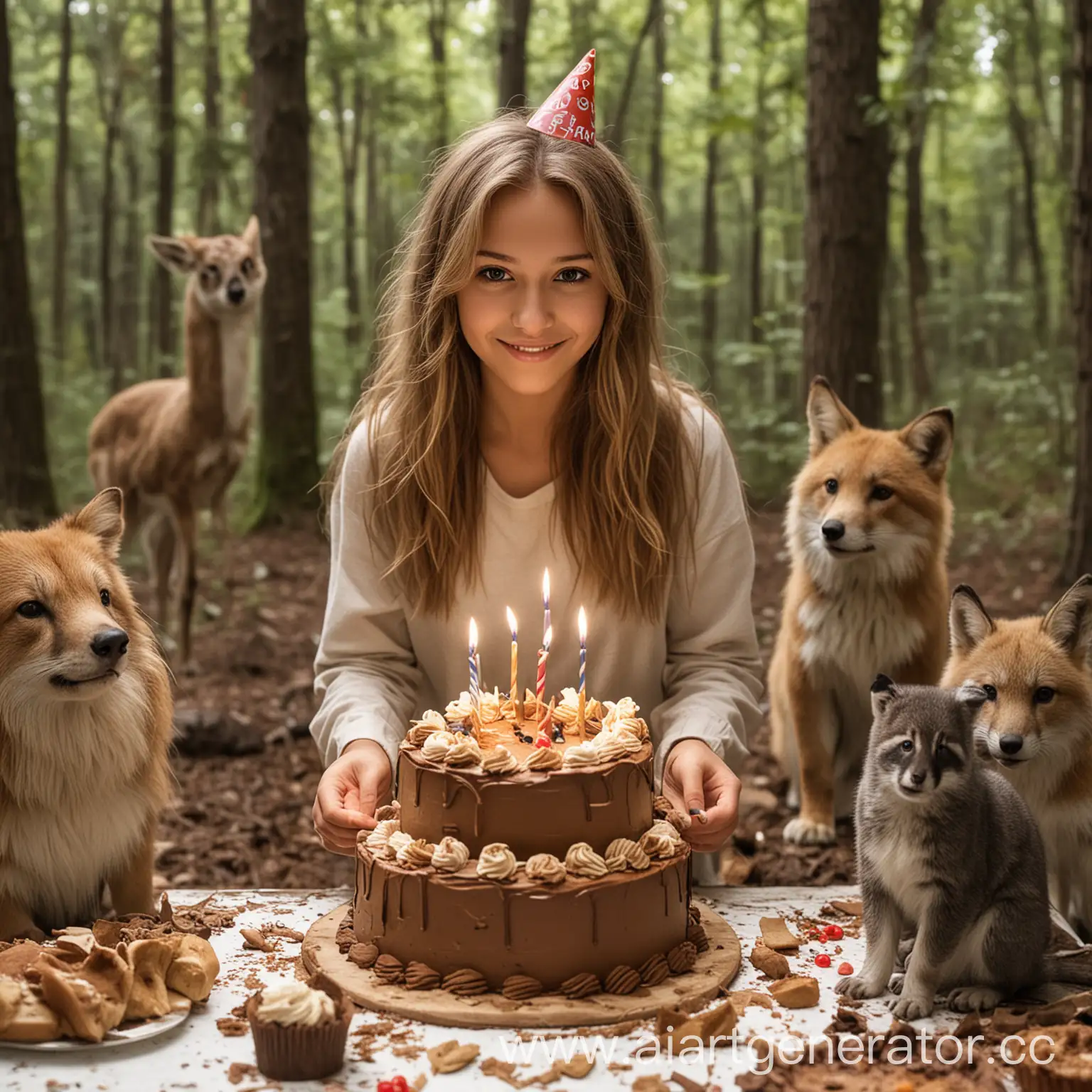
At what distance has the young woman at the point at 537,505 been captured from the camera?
3068 millimetres

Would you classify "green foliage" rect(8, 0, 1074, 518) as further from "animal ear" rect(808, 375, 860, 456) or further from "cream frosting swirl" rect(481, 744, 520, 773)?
"cream frosting swirl" rect(481, 744, 520, 773)

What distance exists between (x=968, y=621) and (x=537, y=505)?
1.23m

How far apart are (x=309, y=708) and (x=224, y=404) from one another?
1707mm

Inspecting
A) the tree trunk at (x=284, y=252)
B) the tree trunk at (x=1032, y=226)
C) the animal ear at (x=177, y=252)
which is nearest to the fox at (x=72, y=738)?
the animal ear at (x=177, y=252)

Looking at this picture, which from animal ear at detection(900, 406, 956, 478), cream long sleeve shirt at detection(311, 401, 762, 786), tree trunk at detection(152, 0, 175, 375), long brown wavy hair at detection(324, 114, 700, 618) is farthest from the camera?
tree trunk at detection(152, 0, 175, 375)

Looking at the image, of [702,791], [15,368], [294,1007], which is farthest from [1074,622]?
[15,368]

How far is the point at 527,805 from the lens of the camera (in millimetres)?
2408

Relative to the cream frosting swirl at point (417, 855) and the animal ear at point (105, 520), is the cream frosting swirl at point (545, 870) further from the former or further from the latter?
the animal ear at point (105, 520)

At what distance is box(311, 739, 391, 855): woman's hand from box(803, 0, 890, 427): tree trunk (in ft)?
10.6

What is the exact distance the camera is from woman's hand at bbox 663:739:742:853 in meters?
2.71

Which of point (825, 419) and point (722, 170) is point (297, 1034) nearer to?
point (825, 419)

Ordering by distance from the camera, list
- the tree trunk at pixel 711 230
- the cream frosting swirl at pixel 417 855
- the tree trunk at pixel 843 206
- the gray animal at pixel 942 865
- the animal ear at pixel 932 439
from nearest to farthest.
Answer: the gray animal at pixel 942 865, the cream frosting swirl at pixel 417 855, the animal ear at pixel 932 439, the tree trunk at pixel 843 206, the tree trunk at pixel 711 230

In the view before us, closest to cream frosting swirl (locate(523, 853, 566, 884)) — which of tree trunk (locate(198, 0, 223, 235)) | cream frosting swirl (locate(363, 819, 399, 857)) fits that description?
cream frosting swirl (locate(363, 819, 399, 857))

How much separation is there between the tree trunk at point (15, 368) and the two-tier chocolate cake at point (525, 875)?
5497 millimetres
